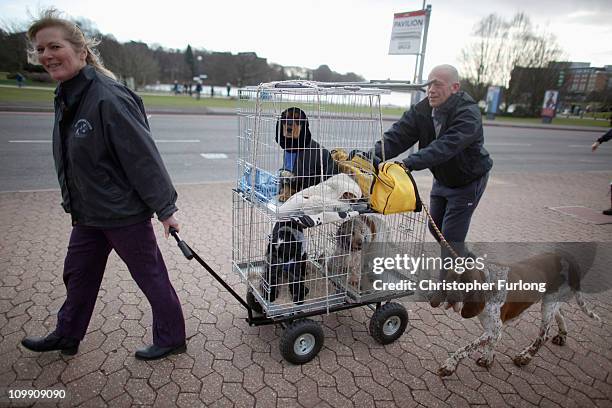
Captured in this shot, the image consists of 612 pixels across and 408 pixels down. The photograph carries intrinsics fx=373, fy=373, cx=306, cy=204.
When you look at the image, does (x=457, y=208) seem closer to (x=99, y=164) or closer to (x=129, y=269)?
(x=129, y=269)

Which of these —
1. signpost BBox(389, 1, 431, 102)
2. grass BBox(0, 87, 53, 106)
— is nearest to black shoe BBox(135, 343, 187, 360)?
signpost BBox(389, 1, 431, 102)

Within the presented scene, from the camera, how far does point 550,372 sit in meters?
2.90

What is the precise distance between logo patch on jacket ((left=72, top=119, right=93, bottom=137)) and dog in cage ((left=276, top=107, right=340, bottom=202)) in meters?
1.17

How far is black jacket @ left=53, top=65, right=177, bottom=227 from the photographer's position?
2.15 m

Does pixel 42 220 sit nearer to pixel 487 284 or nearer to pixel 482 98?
pixel 487 284

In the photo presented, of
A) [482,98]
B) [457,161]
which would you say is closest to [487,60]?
[482,98]

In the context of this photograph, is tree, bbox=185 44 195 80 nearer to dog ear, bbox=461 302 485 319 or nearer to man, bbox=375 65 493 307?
man, bbox=375 65 493 307

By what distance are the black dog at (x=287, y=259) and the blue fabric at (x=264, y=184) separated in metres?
0.22

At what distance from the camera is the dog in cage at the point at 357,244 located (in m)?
2.84

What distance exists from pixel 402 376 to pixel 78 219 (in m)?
2.50

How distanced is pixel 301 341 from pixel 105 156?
183 cm

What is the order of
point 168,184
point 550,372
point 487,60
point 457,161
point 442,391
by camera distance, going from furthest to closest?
point 487,60 < point 457,161 < point 550,372 < point 442,391 < point 168,184

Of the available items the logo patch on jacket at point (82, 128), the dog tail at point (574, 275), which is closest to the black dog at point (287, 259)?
the logo patch on jacket at point (82, 128)

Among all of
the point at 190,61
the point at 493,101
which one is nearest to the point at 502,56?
the point at 493,101
